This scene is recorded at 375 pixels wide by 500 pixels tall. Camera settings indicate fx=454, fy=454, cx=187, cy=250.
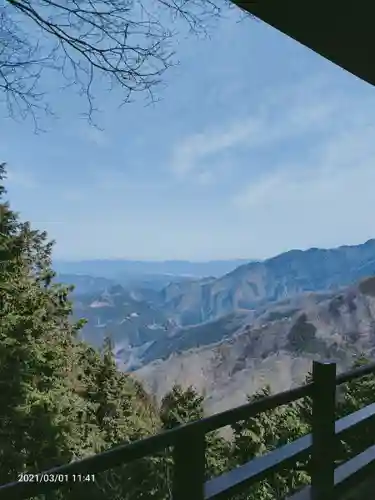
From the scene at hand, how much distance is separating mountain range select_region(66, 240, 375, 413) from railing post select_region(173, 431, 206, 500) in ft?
13.6

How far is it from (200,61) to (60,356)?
19.9 feet

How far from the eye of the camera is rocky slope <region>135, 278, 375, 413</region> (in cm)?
843

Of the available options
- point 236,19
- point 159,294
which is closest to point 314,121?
point 159,294

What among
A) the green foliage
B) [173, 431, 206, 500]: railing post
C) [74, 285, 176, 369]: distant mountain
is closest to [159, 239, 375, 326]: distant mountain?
[74, 285, 176, 369]: distant mountain

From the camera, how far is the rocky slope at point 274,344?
332 inches

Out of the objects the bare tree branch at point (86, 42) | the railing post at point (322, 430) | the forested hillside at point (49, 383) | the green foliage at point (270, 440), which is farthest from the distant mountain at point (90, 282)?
the railing post at point (322, 430)

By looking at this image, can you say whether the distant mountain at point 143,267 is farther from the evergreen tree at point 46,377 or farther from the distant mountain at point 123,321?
the evergreen tree at point 46,377

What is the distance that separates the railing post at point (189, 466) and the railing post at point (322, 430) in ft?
2.29

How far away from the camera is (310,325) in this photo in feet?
31.7

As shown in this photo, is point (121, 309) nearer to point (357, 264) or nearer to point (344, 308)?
point (357, 264)

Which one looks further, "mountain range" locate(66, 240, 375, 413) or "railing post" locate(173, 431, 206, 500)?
"mountain range" locate(66, 240, 375, 413)

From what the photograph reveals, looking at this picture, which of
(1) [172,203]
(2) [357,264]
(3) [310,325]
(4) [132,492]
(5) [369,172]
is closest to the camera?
(4) [132,492]

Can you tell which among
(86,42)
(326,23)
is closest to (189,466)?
(326,23)

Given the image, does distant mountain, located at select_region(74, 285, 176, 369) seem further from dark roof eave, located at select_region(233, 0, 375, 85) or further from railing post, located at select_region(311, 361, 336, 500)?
dark roof eave, located at select_region(233, 0, 375, 85)
